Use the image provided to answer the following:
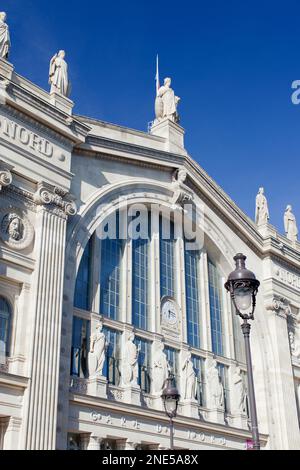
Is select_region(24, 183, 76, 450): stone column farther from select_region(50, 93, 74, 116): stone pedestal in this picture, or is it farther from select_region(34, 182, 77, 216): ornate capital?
select_region(50, 93, 74, 116): stone pedestal

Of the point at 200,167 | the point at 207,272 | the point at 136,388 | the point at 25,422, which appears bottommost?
the point at 25,422

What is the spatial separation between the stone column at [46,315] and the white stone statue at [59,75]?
4.64 metres

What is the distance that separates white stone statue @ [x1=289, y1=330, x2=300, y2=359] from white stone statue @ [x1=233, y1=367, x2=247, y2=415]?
196 inches

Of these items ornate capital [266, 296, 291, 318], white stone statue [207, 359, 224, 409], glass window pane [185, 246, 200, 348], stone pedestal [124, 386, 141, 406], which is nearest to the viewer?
stone pedestal [124, 386, 141, 406]

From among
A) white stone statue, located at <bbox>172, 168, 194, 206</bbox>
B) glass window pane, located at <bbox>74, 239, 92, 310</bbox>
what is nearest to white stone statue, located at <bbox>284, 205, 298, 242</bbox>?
white stone statue, located at <bbox>172, 168, 194, 206</bbox>

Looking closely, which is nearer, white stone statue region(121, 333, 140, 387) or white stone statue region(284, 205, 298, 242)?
white stone statue region(121, 333, 140, 387)

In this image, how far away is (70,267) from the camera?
2547cm

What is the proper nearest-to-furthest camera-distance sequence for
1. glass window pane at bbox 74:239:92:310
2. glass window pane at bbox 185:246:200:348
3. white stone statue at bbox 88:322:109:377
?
white stone statue at bbox 88:322:109:377, glass window pane at bbox 74:239:92:310, glass window pane at bbox 185:246:200:348

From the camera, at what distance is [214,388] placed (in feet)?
98.7

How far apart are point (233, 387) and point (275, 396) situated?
2.69 m

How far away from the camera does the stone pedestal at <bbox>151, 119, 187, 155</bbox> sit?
32.9 m
